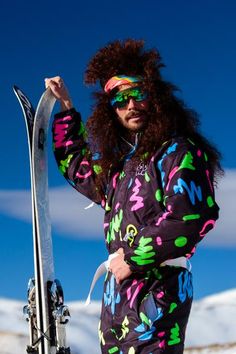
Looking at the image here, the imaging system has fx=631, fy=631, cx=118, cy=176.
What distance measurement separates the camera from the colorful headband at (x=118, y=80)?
3.28 meters

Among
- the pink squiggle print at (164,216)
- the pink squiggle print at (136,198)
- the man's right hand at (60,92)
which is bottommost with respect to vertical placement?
the pink squiggle print at (164,216)

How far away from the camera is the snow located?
8562 mm

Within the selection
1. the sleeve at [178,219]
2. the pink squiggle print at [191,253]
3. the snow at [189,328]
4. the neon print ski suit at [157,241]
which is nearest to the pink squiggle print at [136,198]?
the neon print ski suit at [157,241]

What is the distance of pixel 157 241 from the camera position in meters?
2.78

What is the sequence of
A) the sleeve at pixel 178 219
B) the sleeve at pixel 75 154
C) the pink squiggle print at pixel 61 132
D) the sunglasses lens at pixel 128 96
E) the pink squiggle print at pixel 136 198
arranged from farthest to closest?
the pink squiggle print at pixel 61 132
the sleeve at pixel 75 154
the sunglasses lens at pixel 128 96
the pink squiggle print at pixel 136 198
the sleeve at pixel 178 219

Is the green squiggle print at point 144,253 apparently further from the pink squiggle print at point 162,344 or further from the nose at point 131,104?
the nose at point 131,104

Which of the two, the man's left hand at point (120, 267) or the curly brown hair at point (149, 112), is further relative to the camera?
the curly brown hair at point (149, 112)

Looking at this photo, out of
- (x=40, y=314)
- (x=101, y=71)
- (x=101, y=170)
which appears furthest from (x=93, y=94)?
(x=40, y=314)

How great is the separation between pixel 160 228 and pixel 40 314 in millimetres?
1219

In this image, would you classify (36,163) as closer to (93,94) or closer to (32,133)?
(32,133)

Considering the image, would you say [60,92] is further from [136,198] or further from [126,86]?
[136,198]

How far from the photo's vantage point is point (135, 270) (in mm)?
2834

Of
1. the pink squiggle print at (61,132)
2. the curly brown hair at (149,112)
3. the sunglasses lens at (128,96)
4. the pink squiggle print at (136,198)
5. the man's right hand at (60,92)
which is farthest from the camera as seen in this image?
the man's right hand at (60,92)

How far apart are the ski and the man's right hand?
0.05 meters
